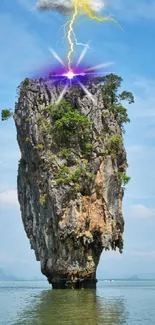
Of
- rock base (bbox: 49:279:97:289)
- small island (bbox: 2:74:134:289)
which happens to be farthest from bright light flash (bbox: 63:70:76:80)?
rock base (bbox: 49:279:97:289)

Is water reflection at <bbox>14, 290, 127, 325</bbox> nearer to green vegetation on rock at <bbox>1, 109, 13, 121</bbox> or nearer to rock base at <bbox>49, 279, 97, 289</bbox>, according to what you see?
rock base at <bbox>49, 279, 97, 289</bbox>

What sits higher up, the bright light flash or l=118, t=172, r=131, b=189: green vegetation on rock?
the bright light flash

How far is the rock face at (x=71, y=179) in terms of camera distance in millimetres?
32250

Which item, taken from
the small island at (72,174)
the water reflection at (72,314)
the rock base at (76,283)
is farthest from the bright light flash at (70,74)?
the water reflection at (72,314)

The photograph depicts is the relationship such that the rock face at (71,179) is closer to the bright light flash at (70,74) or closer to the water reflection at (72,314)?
the bright light flash at (70,74)

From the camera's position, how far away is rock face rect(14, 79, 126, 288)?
32250 mm

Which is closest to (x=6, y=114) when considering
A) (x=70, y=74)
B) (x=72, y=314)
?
(x=70, y=74)

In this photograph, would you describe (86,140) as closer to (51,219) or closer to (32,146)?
(32,146)

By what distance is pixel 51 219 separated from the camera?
109 ft

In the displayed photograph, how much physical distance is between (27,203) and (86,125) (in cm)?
821

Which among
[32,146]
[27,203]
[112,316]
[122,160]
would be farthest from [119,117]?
[112,316]

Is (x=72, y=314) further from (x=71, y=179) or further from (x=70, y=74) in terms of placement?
(x=70, y=74)

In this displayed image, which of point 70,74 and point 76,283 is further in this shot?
point 70,74

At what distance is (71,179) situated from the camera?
32.6 metres
